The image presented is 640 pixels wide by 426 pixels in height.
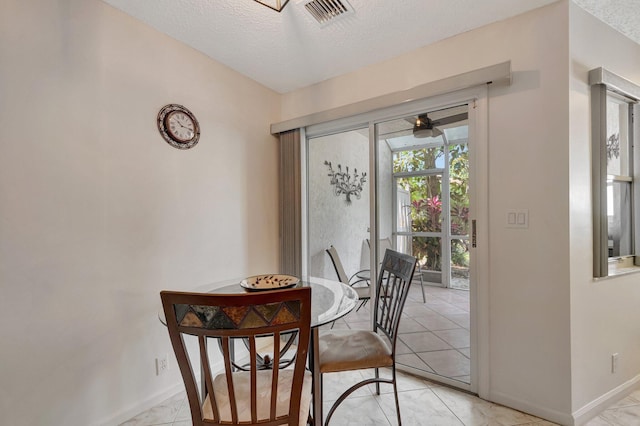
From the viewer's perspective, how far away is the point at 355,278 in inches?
118

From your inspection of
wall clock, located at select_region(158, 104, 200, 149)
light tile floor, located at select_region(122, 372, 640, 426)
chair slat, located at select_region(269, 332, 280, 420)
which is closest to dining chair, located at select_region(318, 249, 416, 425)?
light tile floor, located at select_region(122, 372, 640, 426)

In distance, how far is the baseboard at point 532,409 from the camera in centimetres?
178

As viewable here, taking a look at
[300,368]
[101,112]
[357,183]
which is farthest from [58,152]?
[357,183]

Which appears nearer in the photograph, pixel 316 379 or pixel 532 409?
pixel 316 379

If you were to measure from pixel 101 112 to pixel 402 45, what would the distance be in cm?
205

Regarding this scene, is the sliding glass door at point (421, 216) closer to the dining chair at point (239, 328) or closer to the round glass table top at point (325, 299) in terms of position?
the round glass table top at point (325, 299)

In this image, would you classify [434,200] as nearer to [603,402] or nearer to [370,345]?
[370,345]

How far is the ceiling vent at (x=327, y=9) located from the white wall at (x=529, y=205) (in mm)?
793

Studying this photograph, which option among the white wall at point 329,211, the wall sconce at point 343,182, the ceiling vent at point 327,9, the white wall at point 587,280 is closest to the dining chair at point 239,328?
the white wall at point 587,280

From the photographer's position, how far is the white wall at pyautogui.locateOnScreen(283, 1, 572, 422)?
5.90 ft

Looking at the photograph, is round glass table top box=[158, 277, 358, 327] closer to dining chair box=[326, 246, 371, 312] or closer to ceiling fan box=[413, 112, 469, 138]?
dining chair box=[326, 246, 371, 312]

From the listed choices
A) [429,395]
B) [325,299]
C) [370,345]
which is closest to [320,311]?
[325,299]

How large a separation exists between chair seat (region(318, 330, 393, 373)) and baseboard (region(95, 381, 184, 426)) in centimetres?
117

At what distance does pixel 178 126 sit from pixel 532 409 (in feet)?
9.66
